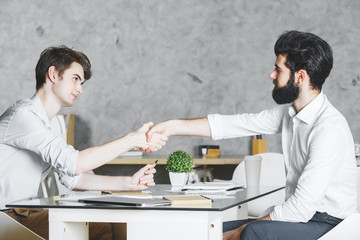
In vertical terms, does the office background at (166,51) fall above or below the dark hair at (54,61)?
above

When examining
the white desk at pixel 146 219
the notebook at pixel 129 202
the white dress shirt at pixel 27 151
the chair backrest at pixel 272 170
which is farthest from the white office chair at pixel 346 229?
the chair backrest at pixel 272 170

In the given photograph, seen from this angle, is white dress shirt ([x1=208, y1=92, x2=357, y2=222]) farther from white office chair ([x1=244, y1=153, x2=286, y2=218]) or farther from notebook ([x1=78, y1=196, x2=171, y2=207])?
white office chair ([x1=244, y1=153, x2=286, y2=218])

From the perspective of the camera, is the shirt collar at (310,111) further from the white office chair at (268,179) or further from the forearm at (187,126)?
the white office chair at (268,179)

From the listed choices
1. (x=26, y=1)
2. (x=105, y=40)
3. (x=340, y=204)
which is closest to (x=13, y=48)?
(x=26, y=1)

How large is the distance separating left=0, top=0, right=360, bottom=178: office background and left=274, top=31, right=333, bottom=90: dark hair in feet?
6.53

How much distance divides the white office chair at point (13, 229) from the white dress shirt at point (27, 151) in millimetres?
264

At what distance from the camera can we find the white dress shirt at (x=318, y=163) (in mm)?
1740

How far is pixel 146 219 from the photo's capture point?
4.66ft

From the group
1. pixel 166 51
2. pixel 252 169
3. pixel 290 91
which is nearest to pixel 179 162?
pixel 252 169

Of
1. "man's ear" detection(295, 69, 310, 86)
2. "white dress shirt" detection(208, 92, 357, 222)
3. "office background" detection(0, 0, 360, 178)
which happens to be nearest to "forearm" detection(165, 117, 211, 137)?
"white dress shirt" detection(208, 92, 357, 222)

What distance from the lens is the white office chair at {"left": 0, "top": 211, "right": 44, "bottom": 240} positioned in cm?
173

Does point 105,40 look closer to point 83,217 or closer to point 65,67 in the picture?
point 65,67

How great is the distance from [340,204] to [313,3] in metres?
2.54

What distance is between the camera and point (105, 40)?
409 cm
